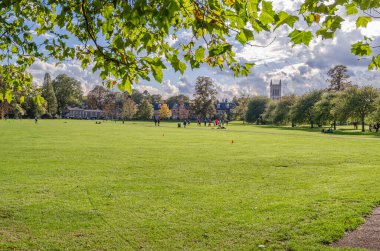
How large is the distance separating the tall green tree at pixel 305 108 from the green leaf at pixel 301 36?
281 feet

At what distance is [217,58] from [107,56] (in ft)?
7.26

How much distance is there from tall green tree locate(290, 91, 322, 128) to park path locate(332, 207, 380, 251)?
81.6 meters

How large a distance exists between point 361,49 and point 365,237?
171 inches

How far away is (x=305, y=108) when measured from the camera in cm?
8881

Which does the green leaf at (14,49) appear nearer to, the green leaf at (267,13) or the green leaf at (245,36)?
the green leaf at (245,36)

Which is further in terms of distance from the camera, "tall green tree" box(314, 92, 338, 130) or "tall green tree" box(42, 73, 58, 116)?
"tall green tree" box(42, 73, 58, 116)

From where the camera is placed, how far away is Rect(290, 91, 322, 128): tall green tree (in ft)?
289

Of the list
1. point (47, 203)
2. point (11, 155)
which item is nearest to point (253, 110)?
point (11, 155)

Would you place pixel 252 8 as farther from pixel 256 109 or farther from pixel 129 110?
pixel 129 110

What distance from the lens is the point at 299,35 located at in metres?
5.30

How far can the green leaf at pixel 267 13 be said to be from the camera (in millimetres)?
4749

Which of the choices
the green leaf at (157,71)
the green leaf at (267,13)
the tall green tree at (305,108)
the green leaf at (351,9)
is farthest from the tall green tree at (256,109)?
the green leaf at (267,13)

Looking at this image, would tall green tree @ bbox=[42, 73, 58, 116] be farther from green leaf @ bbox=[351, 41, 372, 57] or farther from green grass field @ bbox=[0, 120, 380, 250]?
green leaf @ bbox=[351, 41, 372, 57]

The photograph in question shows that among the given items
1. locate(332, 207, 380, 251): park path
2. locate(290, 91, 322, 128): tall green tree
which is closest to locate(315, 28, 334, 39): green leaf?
locate(332, 207, 380, 251): park path
